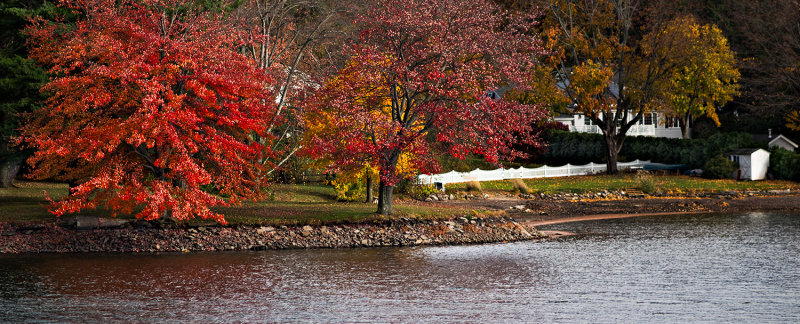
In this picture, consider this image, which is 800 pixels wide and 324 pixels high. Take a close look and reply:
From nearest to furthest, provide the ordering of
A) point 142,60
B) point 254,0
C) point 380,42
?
1. point 142,60
2. point 380,42
3. point 254,0

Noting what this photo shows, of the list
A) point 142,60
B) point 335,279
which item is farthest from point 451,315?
point 142,60

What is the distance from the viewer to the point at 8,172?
4338cm

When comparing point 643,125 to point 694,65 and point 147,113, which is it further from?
point 147,113

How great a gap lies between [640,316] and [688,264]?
8.66m

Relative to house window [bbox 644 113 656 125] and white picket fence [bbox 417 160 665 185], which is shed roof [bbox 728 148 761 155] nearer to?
white picket fence [bbox 417 160 665 185]

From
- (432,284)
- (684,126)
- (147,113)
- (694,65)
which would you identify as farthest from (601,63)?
(432,284)

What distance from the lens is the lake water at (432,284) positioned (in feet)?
63.9

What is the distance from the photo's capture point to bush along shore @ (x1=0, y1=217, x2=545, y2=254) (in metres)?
30.4

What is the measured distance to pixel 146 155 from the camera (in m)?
30.7

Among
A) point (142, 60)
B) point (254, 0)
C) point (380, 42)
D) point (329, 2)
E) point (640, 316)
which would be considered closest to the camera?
point (640, 316)

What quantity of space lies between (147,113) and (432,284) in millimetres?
11900

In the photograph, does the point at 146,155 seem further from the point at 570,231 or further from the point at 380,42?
the point at 570,231

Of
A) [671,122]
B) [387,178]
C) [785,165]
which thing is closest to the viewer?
[387,178]

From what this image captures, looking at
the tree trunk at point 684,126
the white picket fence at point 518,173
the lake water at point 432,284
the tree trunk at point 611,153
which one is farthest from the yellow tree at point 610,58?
the lake water at point 432,284
